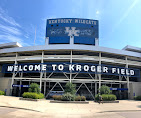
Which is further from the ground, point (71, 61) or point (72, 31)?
point (72, 31)

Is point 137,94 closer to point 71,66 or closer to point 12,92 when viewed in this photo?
point 71,66

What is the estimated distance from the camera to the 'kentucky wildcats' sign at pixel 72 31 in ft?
108

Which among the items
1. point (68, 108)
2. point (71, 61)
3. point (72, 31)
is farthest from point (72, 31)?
point (68, 108)

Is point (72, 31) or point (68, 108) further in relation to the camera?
point (72, 31)

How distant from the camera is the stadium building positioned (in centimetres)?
2766

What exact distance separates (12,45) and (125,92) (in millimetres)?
35534

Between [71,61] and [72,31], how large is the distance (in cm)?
1050

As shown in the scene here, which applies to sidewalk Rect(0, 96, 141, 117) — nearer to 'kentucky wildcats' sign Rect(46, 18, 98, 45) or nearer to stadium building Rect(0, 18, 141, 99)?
stadium building Rect(0, 18, 141, 99)

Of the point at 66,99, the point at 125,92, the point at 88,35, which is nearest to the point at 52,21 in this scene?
the point at 88,35

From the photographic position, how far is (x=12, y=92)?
96.6 ft

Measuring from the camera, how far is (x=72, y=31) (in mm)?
33094

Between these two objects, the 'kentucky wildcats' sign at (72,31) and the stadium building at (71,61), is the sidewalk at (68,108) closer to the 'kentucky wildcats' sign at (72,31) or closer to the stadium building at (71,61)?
the stadium building at (71,61)

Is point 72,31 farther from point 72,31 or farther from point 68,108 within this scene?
point 68,108

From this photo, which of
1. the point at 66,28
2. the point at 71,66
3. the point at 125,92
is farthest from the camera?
the point at 66,28
